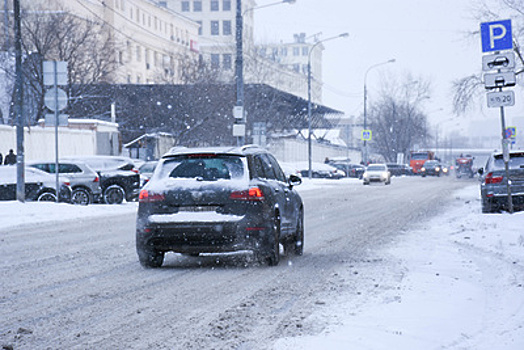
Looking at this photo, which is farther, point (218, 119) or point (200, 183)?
point (218, 119)

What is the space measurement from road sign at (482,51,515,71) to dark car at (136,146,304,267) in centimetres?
696

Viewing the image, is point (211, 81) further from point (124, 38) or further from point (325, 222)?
point (325, 222)

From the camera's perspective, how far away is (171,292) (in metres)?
7.96

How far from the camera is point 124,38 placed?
81.8 metres

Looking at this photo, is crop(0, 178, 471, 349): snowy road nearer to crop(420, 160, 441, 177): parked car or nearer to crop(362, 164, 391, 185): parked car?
crop(362, 164, 391, 185): parked car

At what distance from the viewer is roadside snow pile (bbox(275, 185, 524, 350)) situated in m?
5.55

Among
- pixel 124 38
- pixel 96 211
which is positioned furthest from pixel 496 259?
pixel 124 38

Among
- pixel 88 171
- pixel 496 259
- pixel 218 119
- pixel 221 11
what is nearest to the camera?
pixel 496 259

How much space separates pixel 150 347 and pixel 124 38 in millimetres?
78808

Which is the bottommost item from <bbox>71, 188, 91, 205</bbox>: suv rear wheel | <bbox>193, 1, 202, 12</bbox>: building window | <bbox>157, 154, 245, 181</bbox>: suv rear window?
<bbox>71, 188, 91, 205</bbox>: suv rear wheel

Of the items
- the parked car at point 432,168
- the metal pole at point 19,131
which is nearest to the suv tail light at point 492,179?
the metal pole at point 19,131

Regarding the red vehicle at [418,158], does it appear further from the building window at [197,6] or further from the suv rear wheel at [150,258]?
the suv rear wheel at [150,258]

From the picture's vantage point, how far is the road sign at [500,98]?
14.9m

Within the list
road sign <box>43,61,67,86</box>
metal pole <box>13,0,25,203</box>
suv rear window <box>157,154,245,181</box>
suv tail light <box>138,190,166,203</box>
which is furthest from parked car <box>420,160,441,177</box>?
suv tail light <box>138,190,166,203</box>
